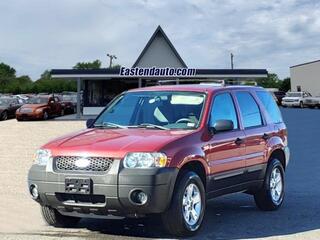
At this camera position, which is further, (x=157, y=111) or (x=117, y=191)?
(x=157, y=111)

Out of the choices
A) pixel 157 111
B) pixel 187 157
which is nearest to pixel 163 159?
pixel 187 157

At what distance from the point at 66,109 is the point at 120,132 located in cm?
3930

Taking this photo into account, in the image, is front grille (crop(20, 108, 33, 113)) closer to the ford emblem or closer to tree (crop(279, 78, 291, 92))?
the ford emblem

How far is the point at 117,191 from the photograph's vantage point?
639 cm

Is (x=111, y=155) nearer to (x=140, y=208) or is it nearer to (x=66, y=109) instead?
(x=140, y=208)

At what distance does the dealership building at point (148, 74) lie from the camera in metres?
41.3

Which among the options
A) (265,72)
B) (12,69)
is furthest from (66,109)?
(12,69)

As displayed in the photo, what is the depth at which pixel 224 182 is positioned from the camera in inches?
304

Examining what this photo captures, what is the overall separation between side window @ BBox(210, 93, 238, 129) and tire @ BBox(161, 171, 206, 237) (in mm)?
940

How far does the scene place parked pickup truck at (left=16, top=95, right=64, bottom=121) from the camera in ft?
122

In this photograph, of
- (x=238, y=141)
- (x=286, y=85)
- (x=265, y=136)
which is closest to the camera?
(x=238, y=141)

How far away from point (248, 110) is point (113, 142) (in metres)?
2.69

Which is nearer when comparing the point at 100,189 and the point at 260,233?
the point at 100,189

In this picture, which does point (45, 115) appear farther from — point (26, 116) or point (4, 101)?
point (4, 101)
